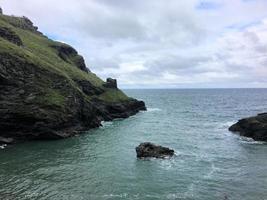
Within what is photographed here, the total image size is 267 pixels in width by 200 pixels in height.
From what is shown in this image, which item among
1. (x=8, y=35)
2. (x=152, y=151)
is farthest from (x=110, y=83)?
(x=152, y=151)

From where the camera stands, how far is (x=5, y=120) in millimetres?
91688

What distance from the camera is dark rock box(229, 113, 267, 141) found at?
95312 mm

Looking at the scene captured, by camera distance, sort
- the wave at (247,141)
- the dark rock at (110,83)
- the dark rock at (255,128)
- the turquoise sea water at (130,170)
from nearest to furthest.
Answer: the turquoise sea water at (130,170)
the wave at (247,141)
the dark rock at (255,128)
the dark rock at (110,83)

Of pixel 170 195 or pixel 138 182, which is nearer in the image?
pixel 170 195

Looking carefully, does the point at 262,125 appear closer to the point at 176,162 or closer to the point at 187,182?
the point at 176,162

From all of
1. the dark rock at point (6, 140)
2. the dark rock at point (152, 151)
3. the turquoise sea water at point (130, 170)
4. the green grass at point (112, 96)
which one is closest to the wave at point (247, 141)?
the turquoise sea water at point (130, 170)

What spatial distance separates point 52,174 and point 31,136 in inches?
1363

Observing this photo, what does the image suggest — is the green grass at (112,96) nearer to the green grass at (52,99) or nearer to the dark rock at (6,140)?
the green grass at (52,99)

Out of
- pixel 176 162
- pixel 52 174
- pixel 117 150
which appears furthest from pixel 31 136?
pixel 176 162

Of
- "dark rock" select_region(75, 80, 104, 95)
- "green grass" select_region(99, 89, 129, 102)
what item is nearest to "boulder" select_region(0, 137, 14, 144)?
"dark rock" select_region(75, 80, 104, 95)

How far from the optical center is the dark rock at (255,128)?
95312 millimetres

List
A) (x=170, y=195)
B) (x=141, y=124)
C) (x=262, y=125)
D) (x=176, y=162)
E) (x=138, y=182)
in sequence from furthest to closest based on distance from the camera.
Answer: (x=141, y=124) < (x=262, y=125) < (x=176, y=162) < (x=138, y=182) < (x=170, y=195)

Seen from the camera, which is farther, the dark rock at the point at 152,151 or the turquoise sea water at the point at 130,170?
the dark rock at the point at 152,151

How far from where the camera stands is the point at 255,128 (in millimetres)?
98875
